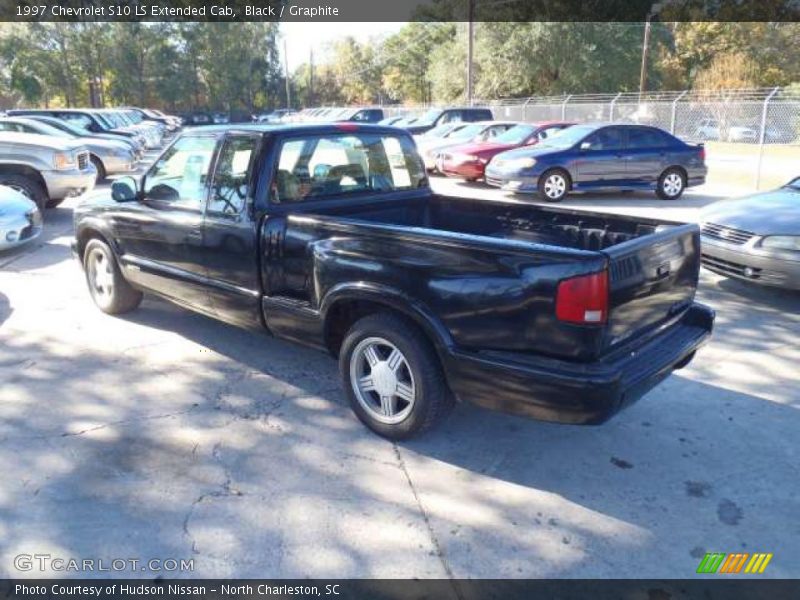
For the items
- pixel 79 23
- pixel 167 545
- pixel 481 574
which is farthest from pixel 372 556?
pixel 79 23

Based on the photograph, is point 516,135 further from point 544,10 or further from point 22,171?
point 544,10

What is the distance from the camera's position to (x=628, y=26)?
145 feet

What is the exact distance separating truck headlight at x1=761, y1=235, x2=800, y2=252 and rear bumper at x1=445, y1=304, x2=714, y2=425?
3157 mm

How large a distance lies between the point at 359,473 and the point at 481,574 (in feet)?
3.19

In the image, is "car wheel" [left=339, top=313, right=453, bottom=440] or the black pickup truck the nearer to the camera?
the black pickup truck

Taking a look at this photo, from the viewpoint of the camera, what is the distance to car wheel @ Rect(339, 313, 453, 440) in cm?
356

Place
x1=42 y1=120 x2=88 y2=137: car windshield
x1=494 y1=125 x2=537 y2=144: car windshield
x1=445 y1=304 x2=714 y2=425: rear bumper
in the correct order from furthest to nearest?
x1=42 y1=120 x2=88 y2=137: car windshield
x1=494 y1=125 x2=537 y2=144: car windshield
x1=445 y1=304 x2=714 y2=425: rear bumper

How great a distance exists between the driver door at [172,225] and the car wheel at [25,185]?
634cm

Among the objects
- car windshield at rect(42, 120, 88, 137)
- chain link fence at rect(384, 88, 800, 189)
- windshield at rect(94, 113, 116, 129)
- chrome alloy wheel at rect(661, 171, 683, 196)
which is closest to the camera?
chrome alloy wheel at rect(661, 171, 683, 196)

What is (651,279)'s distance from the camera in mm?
3455

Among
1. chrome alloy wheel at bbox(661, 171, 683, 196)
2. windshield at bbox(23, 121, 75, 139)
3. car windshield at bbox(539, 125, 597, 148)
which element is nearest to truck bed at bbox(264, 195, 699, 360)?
car windshield at bbox(539, 125, 597, 148)

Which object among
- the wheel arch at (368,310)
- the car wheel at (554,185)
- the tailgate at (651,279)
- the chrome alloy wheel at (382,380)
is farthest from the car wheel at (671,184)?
the chrome alloy wheel at (382,380)

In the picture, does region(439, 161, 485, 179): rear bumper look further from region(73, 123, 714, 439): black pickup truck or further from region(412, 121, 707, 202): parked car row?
region(73, 123, 714, 439): black pickup truck

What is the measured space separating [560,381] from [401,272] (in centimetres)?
99
